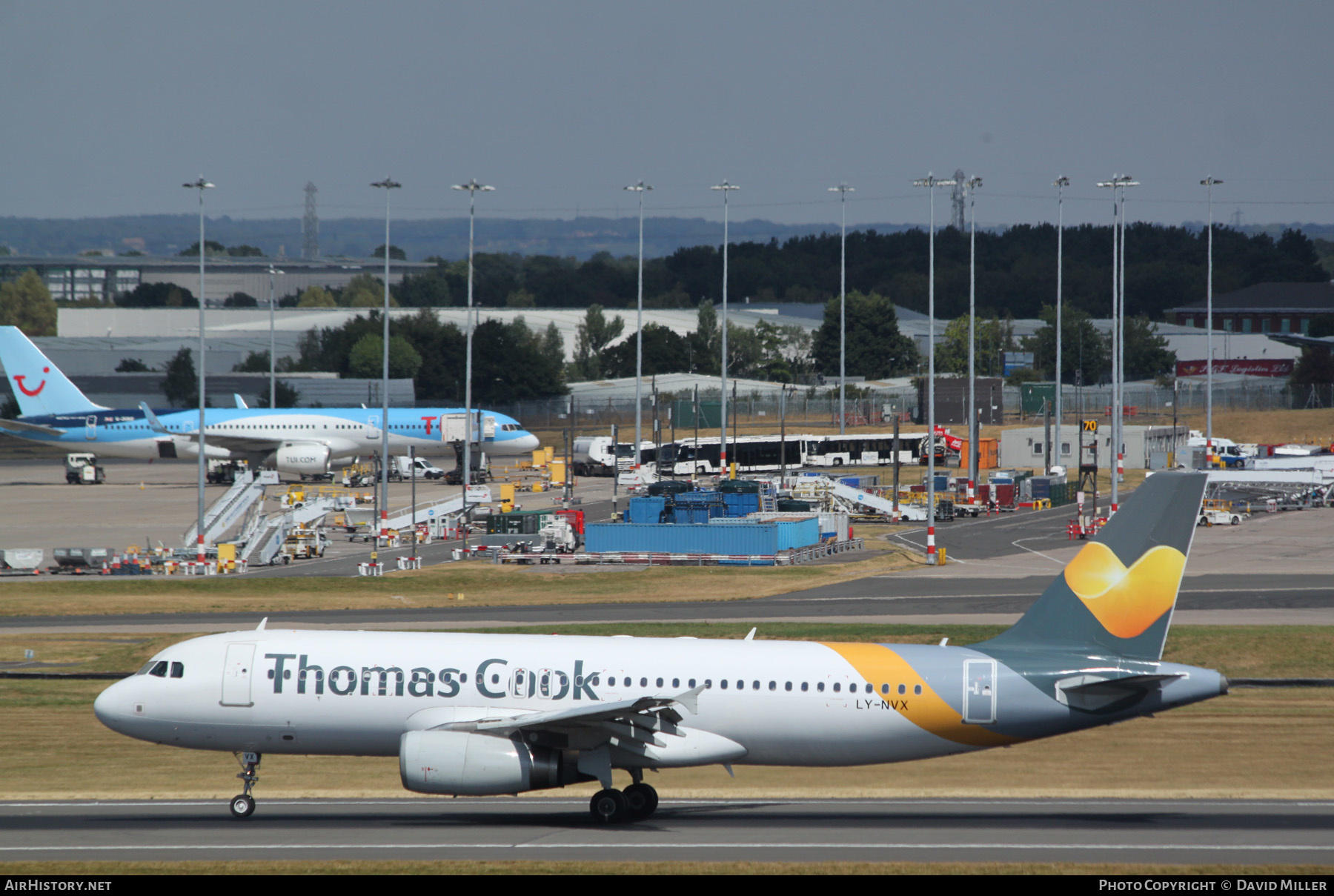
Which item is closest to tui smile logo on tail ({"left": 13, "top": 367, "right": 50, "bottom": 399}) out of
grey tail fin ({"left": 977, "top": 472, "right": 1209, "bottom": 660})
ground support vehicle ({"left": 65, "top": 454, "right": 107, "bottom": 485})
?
ground support vehicle ({"left": 65, "top": 454, "right": 107, "bottom": 485})

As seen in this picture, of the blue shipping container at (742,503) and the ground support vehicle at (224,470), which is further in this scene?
the ground support vehicle at (224,470)

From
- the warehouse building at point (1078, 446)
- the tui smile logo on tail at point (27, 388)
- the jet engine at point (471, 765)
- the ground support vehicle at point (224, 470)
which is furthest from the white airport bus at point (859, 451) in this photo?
the jet engine at point (471, 765)

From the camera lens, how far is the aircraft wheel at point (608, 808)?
2564 cm

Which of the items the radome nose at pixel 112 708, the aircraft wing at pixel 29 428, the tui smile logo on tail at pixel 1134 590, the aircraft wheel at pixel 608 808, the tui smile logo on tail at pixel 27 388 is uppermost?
the tui smile logo on tail at pixel 27 388

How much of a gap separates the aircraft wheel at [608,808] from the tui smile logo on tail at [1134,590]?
1023cm

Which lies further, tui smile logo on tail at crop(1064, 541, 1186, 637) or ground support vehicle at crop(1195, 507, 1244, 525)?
ground support vehicle at crop(1195, 507, 1244, 525)

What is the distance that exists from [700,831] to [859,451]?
107m

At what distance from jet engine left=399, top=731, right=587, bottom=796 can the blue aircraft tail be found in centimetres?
9972

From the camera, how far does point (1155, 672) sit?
25359mm

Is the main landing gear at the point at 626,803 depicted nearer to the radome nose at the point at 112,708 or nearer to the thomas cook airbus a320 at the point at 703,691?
the thomas cook airbus a320 at the point at 703,691

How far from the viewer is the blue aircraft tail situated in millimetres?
110062

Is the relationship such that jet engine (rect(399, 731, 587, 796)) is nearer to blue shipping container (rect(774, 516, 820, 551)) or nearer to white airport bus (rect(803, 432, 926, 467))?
blue shipping container (rect(774, 516, 820, 551))

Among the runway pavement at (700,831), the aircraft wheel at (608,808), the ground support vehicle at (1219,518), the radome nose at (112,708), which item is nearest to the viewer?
the runway pavement at (700,831)

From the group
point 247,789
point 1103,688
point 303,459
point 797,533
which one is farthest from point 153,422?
point 1103,688
